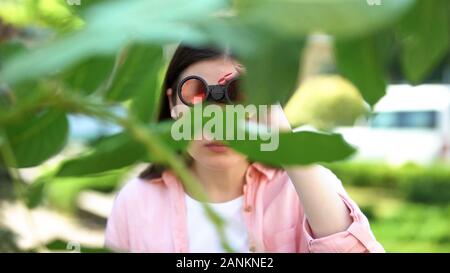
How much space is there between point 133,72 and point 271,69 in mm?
152

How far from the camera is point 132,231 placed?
2.43 feet

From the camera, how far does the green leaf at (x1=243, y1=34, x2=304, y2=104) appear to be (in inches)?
5.5

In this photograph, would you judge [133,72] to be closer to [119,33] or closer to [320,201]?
[119,33]

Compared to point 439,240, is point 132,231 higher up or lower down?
higher up

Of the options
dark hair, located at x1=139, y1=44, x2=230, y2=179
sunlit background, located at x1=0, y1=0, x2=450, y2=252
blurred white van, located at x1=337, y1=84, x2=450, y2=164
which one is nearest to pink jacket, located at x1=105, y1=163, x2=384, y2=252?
dark hair, located at x1=139, y1=44, x2=230, y2=179

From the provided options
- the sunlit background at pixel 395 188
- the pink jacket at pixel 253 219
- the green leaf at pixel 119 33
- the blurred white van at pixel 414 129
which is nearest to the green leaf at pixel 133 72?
the green leaf at pixel 119 33

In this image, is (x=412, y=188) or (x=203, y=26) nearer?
(x=203, y=26)

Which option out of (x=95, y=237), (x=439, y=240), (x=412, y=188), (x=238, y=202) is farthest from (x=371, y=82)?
(x=412, y=188)

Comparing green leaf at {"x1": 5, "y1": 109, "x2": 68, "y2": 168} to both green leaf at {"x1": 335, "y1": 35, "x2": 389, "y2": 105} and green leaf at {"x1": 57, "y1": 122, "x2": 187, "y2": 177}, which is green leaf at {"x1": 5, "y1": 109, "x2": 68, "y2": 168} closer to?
green leaf at {"x1": 57, "y1": 122, "x2": 187, "y2": 177}

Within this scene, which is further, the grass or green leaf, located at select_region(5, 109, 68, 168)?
the grass

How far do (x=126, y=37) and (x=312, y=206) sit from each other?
0.54 meters

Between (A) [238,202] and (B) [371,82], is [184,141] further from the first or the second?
(A) [238,202]

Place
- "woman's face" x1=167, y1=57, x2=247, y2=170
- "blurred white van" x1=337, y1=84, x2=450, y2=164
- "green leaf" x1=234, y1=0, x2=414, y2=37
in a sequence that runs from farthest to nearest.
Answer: "blurred white van" x1=337, y1=84, x2=450, y2=164, "woman's face" x1=167, y1=57, x2=247, y2=170, "green leaf" x1=234, y1=0, x2=414, y2=37

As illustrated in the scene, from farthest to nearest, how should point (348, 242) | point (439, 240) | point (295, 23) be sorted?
point (439, 240), point (348, 242), point (295, 23)
